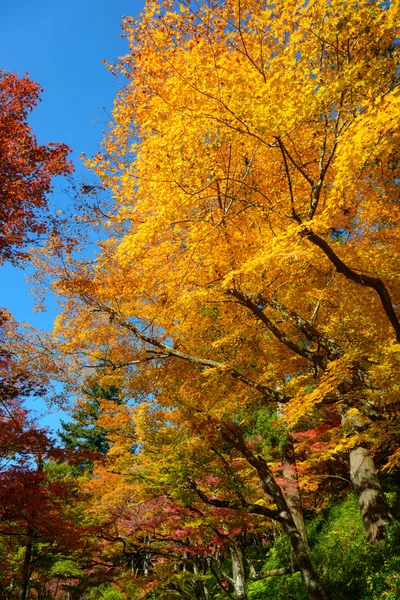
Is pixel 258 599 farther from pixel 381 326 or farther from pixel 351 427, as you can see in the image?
pixel 381 326

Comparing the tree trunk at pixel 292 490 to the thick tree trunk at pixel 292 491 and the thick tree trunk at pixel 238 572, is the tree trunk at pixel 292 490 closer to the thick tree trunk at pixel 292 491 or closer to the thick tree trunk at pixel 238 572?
the thick tree trunk at pixel 292 491

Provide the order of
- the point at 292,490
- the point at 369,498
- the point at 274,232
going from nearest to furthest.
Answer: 1. the point at 274,232
2. the point at 369,498
3. the point at 292,490

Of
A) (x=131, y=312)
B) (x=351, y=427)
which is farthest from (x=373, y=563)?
(x=131, y=312)

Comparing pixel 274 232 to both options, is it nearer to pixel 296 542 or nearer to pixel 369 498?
pixel 296 542

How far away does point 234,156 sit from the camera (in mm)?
5949

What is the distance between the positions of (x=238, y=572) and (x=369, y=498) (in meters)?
3.43

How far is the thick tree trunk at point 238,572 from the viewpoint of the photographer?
837cm

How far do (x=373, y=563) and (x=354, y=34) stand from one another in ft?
29.6

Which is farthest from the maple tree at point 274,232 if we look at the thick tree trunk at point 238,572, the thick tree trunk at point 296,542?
the thick tree trunk at point 238,572

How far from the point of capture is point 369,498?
9.12 meters

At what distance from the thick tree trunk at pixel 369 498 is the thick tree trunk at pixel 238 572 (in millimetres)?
2873

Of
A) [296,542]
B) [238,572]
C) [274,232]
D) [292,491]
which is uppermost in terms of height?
[274,232]

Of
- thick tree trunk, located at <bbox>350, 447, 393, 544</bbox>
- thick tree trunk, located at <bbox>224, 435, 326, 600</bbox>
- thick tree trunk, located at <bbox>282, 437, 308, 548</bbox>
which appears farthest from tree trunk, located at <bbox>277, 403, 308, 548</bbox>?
thick tree trunk, located at <bbox>224, 435, 326, 600</bbox>

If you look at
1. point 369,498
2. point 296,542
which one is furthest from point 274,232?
point 369,498
